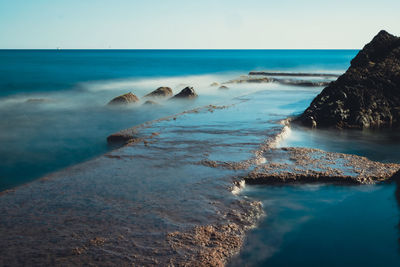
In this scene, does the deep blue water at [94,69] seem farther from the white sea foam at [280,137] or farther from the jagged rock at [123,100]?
the white sea foam at [280,137]

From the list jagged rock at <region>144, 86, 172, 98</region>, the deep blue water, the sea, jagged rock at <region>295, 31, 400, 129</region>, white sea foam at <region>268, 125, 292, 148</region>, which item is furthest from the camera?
the deep blue water

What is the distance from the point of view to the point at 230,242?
4.50 meters

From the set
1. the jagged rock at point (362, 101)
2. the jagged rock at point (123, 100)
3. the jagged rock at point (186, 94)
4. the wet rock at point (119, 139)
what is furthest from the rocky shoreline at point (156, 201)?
the jagged rock at point (186, 94)

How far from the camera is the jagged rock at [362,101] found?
38.5 ft

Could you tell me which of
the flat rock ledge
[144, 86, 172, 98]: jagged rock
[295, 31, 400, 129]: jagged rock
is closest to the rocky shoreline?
the flat rock ledge

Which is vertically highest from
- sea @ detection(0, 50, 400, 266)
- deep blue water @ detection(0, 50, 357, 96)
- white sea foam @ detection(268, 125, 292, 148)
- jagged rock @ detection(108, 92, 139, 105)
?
deep blue water @ detection(0, 50, 357, 96)

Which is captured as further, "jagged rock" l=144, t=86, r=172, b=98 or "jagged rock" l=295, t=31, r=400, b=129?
"jagged rock" l=144, t=86, r=172, b=98

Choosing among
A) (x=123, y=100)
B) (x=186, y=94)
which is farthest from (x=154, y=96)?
(x=123, y=100)

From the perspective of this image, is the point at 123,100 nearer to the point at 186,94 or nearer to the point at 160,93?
the point at 160,93

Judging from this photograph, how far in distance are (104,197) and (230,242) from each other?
2441 millimetres

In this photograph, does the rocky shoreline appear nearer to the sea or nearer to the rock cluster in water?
the sea

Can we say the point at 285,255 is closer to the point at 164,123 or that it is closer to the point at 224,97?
the point at 164,123

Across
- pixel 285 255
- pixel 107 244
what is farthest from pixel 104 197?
pixel 285 255

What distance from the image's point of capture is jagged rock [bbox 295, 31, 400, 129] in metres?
11.7
